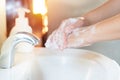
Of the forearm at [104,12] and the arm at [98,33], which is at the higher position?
the forearm at [104,12]

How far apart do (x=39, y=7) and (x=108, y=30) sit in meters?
0.38

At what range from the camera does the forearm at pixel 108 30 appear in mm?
622

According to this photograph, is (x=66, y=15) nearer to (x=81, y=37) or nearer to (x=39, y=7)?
(x=39, y=7)

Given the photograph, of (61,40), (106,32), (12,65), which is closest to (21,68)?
(12,65)

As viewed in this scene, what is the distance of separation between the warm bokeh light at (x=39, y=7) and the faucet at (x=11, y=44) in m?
0.32

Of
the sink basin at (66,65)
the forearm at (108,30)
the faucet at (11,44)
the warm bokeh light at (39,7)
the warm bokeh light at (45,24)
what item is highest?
the warm bokeh light at (39,7)

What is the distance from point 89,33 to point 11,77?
0.26 meters

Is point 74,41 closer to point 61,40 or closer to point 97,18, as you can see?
point 61,40

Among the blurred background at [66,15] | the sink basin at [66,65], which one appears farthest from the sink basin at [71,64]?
the blurred background at [66,15]

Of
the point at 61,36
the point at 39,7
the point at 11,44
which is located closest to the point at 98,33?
the point at 61,36

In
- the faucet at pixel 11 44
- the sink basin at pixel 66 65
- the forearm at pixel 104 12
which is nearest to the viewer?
the faucet at pixel 11 44

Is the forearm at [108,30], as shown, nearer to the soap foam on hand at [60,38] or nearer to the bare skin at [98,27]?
the bare skin at [98,27]

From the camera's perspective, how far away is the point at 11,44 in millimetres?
619

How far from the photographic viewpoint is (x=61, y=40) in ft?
2.45
